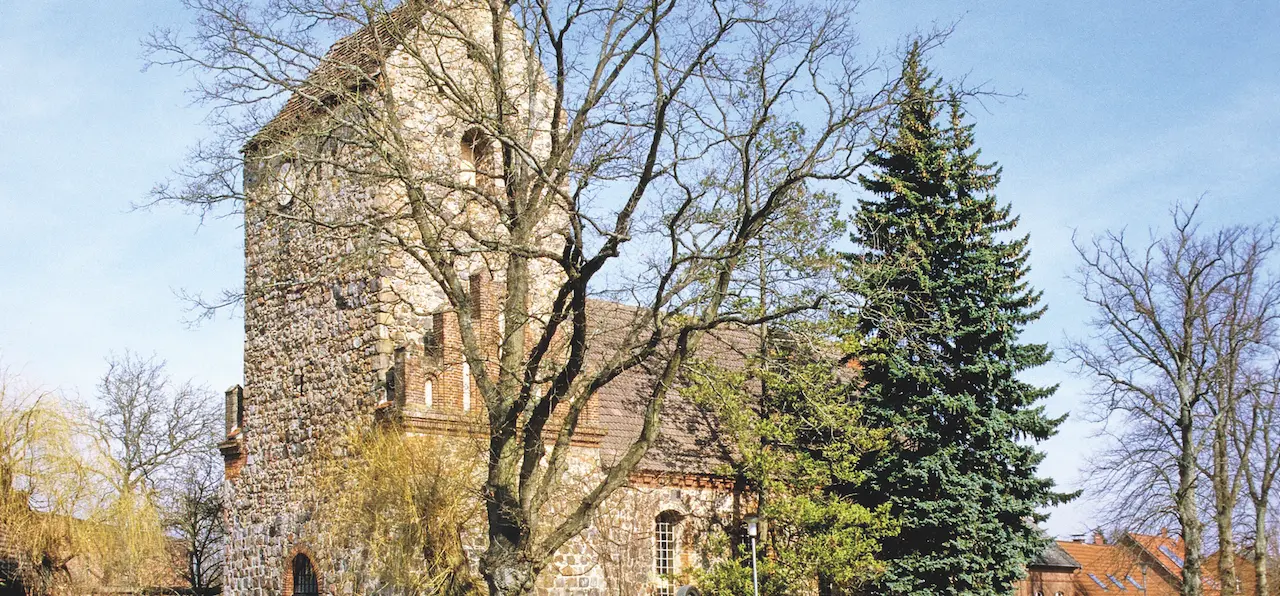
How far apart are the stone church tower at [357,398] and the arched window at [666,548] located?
0.03 metres

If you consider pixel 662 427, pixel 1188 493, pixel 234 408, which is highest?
pixel 234 408

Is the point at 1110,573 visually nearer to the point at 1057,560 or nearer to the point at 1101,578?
the point at 1101,578

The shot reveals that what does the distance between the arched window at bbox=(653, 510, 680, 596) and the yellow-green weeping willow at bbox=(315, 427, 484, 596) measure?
18.3 feet

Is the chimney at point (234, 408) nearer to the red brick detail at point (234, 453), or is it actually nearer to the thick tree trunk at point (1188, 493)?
the red brick detail at point (234, 453)

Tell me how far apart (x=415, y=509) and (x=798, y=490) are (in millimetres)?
8677

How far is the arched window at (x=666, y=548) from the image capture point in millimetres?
21844

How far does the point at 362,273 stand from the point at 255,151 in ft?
10.8

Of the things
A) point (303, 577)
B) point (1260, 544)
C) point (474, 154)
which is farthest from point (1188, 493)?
point (303, 577)

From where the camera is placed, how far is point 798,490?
22.3 m

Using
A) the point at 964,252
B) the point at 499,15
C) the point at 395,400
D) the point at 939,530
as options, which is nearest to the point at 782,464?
the point at 939,530

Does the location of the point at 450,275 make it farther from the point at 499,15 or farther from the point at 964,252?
the point at 964,252

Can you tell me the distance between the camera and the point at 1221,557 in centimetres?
2511

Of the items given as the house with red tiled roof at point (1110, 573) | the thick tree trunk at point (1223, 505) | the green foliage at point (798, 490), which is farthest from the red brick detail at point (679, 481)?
the house with red tiled roof at point (1110, 573)

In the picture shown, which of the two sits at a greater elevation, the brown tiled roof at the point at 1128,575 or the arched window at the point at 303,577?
the arched window at the point at 303,577
